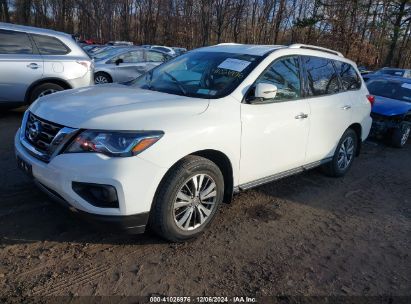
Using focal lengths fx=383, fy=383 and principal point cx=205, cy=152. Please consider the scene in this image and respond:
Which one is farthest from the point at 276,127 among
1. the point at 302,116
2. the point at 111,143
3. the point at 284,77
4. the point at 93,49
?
the point at 93,49

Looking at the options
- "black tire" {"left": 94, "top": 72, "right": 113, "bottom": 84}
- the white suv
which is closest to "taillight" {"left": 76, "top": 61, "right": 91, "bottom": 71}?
"black tire" {"left": 94, "top": 72, "right": 113, "bottom": 84}

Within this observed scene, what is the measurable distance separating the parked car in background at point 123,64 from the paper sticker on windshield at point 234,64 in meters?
7.81

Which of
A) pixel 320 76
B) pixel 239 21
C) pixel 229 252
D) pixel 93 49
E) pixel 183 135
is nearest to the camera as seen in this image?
pixel 183 135

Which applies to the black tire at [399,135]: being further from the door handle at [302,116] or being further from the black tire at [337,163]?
the door handle at [302,116]

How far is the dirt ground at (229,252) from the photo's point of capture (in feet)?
9.52

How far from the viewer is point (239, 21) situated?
34406 mm

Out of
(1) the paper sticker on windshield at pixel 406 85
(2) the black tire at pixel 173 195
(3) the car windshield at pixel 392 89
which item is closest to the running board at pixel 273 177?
(2) the black tire at pixel 173 195

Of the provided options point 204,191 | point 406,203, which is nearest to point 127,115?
point 204,191

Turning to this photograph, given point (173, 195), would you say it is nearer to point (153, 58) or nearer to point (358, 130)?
point (358, 130)

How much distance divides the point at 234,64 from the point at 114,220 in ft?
6.68

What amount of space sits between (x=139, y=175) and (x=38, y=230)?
50.5 inches

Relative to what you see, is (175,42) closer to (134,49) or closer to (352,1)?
(352,1)

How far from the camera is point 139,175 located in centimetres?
289

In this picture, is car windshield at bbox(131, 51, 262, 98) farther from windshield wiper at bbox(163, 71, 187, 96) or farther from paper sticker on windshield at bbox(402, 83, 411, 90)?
paper sticker on windshield at bbox(402, 83, 411, 90)
